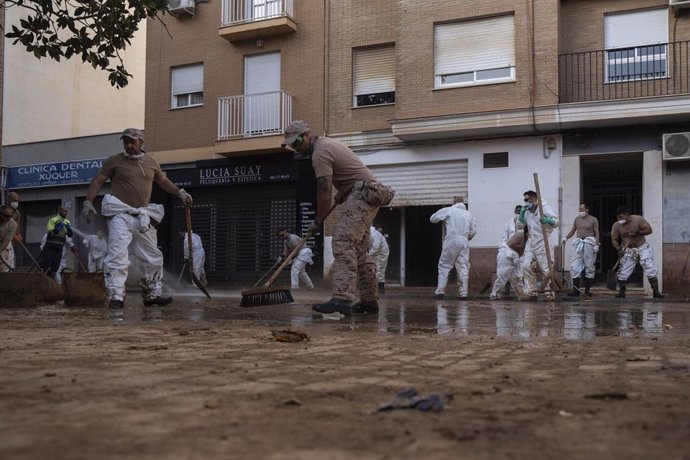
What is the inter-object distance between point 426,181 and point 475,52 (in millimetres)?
3274

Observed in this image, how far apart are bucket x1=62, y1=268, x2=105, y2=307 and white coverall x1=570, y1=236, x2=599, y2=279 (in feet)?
31.7

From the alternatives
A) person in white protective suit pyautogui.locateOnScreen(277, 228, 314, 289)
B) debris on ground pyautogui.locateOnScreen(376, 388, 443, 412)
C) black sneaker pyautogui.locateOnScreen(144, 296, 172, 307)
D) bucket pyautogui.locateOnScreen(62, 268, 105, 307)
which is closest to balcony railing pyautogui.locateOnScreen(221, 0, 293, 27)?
person in white protective suit pyautogui.locateOnScreen(277, 228, 314, 289)

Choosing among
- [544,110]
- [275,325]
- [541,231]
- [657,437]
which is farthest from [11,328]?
[544,110]

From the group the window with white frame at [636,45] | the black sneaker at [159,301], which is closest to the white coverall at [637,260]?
the window with white frame at [636,45]

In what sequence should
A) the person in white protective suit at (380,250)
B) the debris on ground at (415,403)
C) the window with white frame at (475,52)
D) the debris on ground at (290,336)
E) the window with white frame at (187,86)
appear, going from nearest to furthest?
the debris on ground at (415,403), the debris on ground at (290,336), the person in white protective suit at (380,250), the window with white frame at (475,52), the window with white frame at (187,86)

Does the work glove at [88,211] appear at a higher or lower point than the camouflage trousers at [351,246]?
higher

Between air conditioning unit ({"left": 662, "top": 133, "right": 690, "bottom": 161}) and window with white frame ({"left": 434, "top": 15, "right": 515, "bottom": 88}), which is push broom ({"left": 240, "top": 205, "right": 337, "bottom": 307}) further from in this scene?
air conditioning unit ({"left": 662, "top": 133, "right": 690, "bottom": 161})

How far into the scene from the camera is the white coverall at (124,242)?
307 inches

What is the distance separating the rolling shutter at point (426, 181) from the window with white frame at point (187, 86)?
616 centimetres

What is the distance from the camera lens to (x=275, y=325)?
565 cm

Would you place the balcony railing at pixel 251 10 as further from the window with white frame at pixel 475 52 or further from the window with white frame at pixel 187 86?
the window with white frame at pixel 475 52

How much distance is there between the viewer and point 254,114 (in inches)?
752

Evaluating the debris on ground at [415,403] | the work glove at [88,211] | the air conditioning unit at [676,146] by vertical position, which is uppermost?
the air conditioning unit at [676,146]

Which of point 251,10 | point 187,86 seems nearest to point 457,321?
point 251,10
